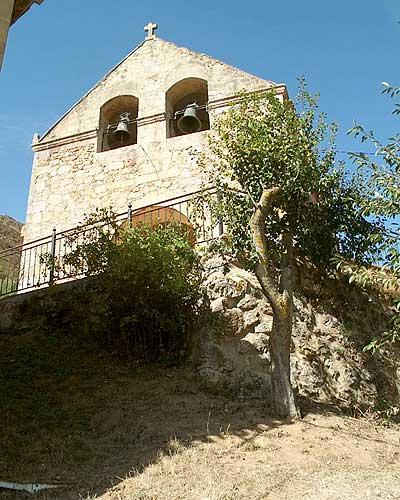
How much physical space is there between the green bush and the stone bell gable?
4.01m

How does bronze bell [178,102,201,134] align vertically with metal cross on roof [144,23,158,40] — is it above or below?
below

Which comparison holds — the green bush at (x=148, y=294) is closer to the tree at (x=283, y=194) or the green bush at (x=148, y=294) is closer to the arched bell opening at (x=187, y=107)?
the tree at (x=283, y=194)

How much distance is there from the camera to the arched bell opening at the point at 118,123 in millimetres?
13641

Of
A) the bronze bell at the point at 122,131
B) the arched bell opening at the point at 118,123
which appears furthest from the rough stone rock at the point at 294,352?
the arched bell opening at the point at 118,123

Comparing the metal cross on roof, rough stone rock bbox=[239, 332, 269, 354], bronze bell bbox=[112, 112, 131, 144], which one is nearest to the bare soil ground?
rough stone rock bbox=[239, 332, 269, 354]

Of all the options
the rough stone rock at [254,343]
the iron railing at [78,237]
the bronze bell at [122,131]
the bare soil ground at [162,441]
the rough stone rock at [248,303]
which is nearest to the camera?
the bare soil ground at [162,441]

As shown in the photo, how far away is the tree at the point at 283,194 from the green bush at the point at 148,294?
91 cm

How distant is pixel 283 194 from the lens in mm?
8164

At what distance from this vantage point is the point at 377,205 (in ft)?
21.5

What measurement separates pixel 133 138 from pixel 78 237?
408 centimetres

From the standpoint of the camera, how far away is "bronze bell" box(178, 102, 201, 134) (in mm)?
12820

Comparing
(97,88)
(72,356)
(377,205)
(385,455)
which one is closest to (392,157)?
(377,205)

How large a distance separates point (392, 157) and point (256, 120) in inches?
106

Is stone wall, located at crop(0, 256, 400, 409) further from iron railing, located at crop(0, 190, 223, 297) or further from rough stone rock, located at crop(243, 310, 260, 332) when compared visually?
iron railing, located at crop(0, 190, 223, 297)
